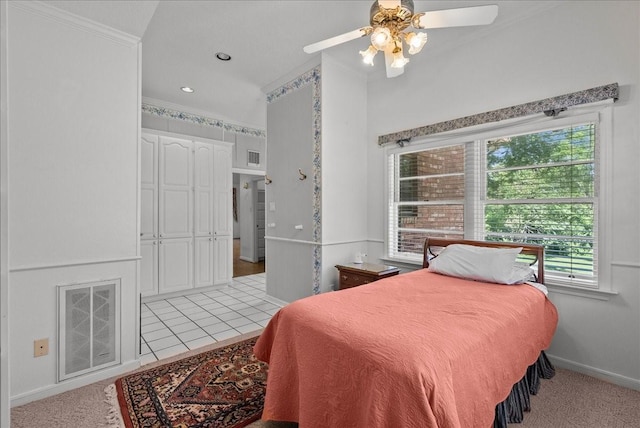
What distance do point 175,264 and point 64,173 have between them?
2511 millimetres

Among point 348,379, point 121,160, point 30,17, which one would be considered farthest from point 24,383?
point 30,17

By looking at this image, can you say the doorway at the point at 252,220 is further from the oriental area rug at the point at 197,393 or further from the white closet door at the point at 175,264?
the oriental area rug at the point at 197,393

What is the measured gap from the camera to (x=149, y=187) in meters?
4.25

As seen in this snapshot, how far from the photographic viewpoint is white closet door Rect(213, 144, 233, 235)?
4914mm

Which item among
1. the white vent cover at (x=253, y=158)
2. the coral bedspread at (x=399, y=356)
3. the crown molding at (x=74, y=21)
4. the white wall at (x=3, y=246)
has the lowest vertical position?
the coral bedspread at (x=399, y=356)

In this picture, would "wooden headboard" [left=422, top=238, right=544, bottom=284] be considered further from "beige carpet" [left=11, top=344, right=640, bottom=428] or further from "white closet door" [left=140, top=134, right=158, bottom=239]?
"white closet door" [left=140, top=134, right=158, bottom=239]

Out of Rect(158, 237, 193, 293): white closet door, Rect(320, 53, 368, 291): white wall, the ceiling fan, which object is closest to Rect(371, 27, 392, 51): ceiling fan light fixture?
the ceiling fan

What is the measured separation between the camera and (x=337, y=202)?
12.0 ft

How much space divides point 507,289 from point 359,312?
1.21 m

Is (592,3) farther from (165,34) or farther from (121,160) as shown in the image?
(121,160)

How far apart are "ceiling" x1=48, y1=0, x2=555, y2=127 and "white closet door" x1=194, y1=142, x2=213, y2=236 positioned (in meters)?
0.92

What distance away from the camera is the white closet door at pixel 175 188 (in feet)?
14.4

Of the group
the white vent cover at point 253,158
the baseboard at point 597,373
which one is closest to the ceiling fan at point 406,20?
the baseboard at point 597,373

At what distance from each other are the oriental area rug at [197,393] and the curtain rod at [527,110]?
2810 millimetres
